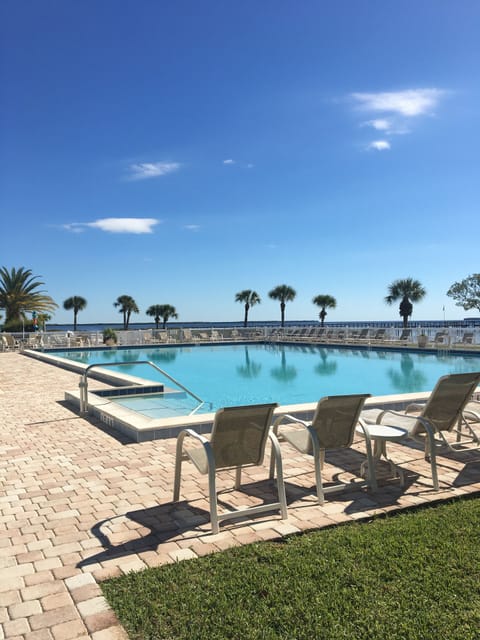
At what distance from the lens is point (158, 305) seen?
50688 millimetres

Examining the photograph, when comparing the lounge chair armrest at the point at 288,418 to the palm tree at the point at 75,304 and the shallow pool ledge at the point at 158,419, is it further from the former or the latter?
the palm tree at the point at 75,304

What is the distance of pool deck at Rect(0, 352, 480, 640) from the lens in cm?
255

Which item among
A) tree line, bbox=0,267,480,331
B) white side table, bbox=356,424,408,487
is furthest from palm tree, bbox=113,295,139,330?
white side table, bbox=356,424,408,487

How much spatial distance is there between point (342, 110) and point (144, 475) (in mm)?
14699

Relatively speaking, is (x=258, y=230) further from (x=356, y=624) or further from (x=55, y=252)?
(x=356, y=624)

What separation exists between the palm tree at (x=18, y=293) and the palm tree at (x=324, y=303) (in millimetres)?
23842

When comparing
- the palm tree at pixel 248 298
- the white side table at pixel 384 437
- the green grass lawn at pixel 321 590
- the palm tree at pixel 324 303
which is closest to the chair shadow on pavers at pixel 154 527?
the green grass lawn at pixel 321 590

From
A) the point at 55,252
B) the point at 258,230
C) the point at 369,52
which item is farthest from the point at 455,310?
the point at 369,52

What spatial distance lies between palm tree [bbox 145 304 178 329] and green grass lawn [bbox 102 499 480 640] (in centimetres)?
4782

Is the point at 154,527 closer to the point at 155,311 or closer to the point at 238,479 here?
the point at 238,479

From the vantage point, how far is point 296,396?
11539mm

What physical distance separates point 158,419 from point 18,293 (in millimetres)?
29439

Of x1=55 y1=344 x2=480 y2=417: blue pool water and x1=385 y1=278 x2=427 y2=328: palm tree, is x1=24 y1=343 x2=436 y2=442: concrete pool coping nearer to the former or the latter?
x1=55 y1=344 x2=480 y2=417: blue pool water

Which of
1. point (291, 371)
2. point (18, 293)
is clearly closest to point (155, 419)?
point (291, 371)
